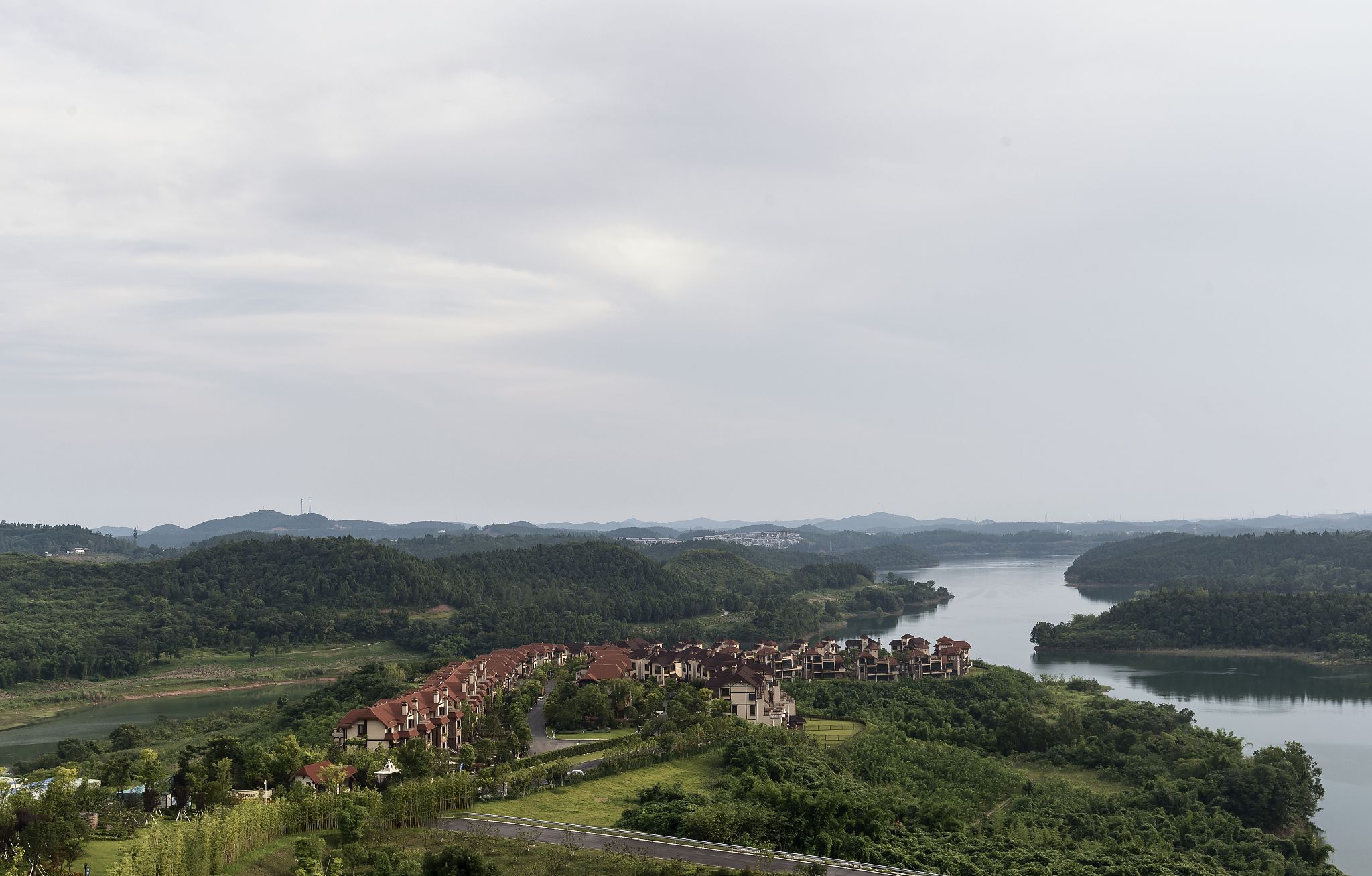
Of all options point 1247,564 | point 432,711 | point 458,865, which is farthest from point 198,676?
point 1247,564

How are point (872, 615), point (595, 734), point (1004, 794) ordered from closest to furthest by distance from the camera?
point (1004, 794) → point (595, 734) → point (872, 615)

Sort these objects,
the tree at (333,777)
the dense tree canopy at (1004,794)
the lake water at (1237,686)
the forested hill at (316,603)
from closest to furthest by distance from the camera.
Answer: the dense tree canopy at (1004,794), the tree at (333,777), the lake water at (1237,686), the forested hill at (316,603)

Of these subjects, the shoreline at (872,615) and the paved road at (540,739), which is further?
the shoreline at (872,615)

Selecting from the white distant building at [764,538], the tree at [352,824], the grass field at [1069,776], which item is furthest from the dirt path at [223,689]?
the white distant building at [764,538]

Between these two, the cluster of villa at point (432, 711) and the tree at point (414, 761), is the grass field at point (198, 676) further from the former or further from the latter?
the tree at point (414, 761)

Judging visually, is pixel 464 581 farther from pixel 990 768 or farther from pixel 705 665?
pixel 990 768

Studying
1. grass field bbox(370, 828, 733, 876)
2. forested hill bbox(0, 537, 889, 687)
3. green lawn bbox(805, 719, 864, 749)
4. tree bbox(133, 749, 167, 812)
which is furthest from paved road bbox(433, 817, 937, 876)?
forested hill bbox(0, 537, 889, 687)

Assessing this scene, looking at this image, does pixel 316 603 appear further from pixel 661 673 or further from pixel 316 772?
pixel 316 772
